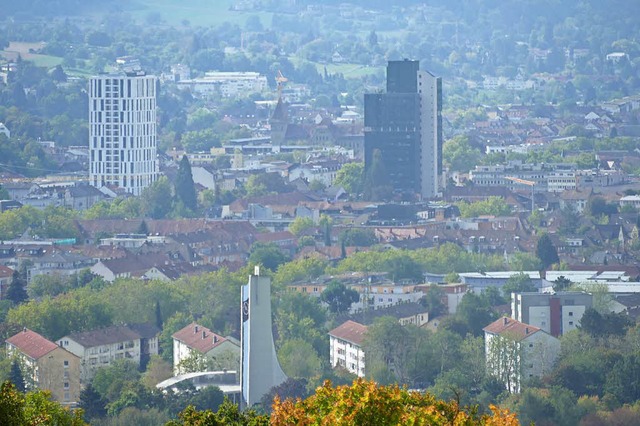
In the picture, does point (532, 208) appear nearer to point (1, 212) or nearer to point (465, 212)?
point (465, 212)

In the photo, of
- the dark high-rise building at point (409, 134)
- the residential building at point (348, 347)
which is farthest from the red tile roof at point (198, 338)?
the dark high-rise building at point (409, 134)

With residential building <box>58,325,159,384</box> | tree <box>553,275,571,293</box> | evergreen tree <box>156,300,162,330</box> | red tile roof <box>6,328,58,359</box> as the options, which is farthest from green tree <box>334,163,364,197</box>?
red tile roof <box>6,328,58,359</box>

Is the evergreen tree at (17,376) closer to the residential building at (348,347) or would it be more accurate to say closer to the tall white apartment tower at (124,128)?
the residential building at (348,347)

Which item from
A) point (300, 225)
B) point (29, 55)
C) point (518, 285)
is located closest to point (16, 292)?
point (518, 285)

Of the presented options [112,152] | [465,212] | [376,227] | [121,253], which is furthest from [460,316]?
[112,152]

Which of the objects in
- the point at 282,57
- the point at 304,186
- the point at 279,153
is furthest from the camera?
the point at 282,57

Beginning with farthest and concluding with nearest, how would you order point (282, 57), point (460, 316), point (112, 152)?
point (282, 57) < point (112, 152) < point (460, 316)
